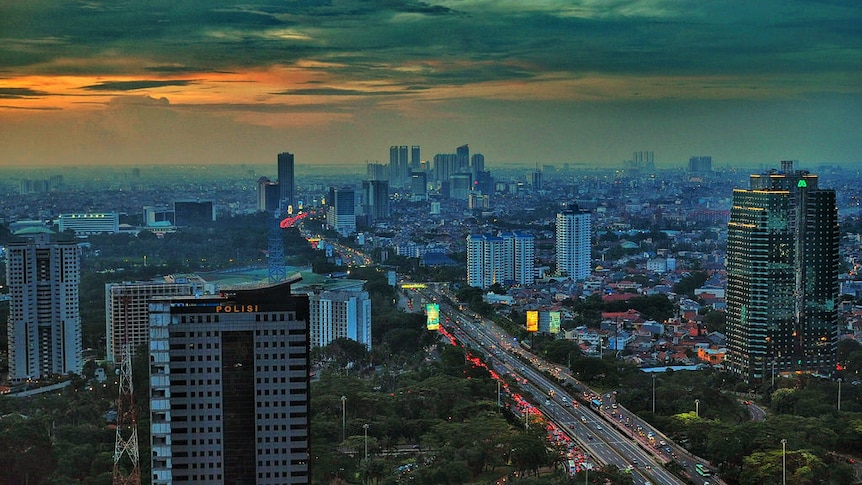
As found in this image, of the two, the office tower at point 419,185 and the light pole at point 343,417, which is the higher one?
the office tower at point 419,185

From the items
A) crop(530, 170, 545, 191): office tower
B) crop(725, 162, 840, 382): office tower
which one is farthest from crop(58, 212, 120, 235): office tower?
crop(530, 170, 545, 191): office tower

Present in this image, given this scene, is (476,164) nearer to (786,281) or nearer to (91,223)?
(91,223)

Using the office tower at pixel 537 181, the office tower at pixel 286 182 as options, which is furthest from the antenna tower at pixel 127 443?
the office tower at pixel 537 181

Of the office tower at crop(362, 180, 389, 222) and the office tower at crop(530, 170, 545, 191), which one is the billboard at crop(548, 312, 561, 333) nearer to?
the office tower at crop(362, 180, 389, 222)

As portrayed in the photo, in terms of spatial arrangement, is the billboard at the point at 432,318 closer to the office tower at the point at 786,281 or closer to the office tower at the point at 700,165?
the office tower at the point at 786,281

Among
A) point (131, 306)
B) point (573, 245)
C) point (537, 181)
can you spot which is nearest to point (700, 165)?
point (573, 245)

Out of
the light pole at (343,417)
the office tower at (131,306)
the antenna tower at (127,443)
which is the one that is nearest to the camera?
the antenna tower at (127,443)
